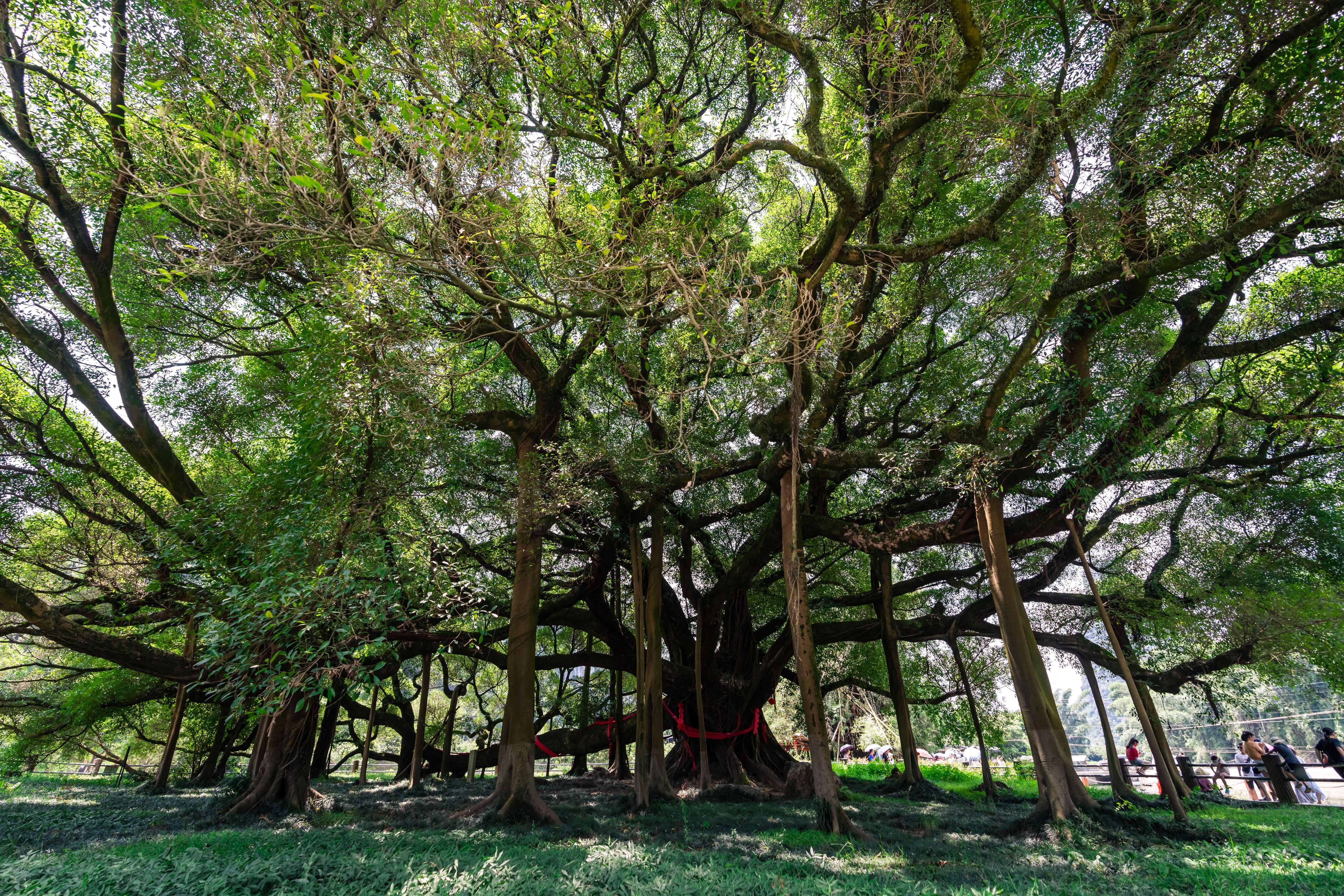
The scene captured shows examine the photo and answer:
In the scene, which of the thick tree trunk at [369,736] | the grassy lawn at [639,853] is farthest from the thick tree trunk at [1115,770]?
the thick tree trunk at [369,736]

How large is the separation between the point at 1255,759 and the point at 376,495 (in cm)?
1353

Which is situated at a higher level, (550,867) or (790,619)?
(790,619)

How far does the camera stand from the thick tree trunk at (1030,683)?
5543mm

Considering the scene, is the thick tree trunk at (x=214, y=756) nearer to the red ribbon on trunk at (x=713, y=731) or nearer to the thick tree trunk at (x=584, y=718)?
the thick tree trunk at (x=584, y=718)

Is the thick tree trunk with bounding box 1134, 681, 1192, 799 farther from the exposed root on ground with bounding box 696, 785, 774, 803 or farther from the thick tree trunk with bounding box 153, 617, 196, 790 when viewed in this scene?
the thick tree trunk with bounding box 153, 617, 196, 790

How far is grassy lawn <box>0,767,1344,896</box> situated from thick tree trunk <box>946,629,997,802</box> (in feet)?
4.80

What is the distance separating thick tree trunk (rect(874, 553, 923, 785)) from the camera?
9.20m

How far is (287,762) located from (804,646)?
20.5 ft

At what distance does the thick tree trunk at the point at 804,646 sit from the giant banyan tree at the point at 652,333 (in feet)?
0.19

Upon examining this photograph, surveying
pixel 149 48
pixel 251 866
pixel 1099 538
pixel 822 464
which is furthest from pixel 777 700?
pixel 149 48

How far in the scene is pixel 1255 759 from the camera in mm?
9484

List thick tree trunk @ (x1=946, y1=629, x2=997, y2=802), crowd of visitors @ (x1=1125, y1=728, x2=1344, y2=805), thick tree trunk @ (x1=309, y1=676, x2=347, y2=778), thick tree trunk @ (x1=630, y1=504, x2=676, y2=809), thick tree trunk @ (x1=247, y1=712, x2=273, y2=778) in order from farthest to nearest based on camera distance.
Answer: thick tree trunk @ (x1=309, y1=676, x2=347, y2=778) < thick tree trunk @ (x1=946, y1=629, x2=997, y2=802) < crowd of visitors @ (x1=1125, y1=728, x2=1344, y2=805) < thick tree trunk @ (x1=630, y1=504, x2=676, y2=809) < thick tree trunk @ (x1=247, y1=712, x2=273, y2=778)

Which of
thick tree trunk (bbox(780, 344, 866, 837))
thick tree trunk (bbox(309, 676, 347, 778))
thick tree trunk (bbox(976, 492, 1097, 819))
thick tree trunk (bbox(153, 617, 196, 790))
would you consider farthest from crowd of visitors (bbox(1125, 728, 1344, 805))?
thick tree trunk (bbox(153, 617, 196, 790))

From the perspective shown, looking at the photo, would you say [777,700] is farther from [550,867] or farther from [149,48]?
[149,48]
